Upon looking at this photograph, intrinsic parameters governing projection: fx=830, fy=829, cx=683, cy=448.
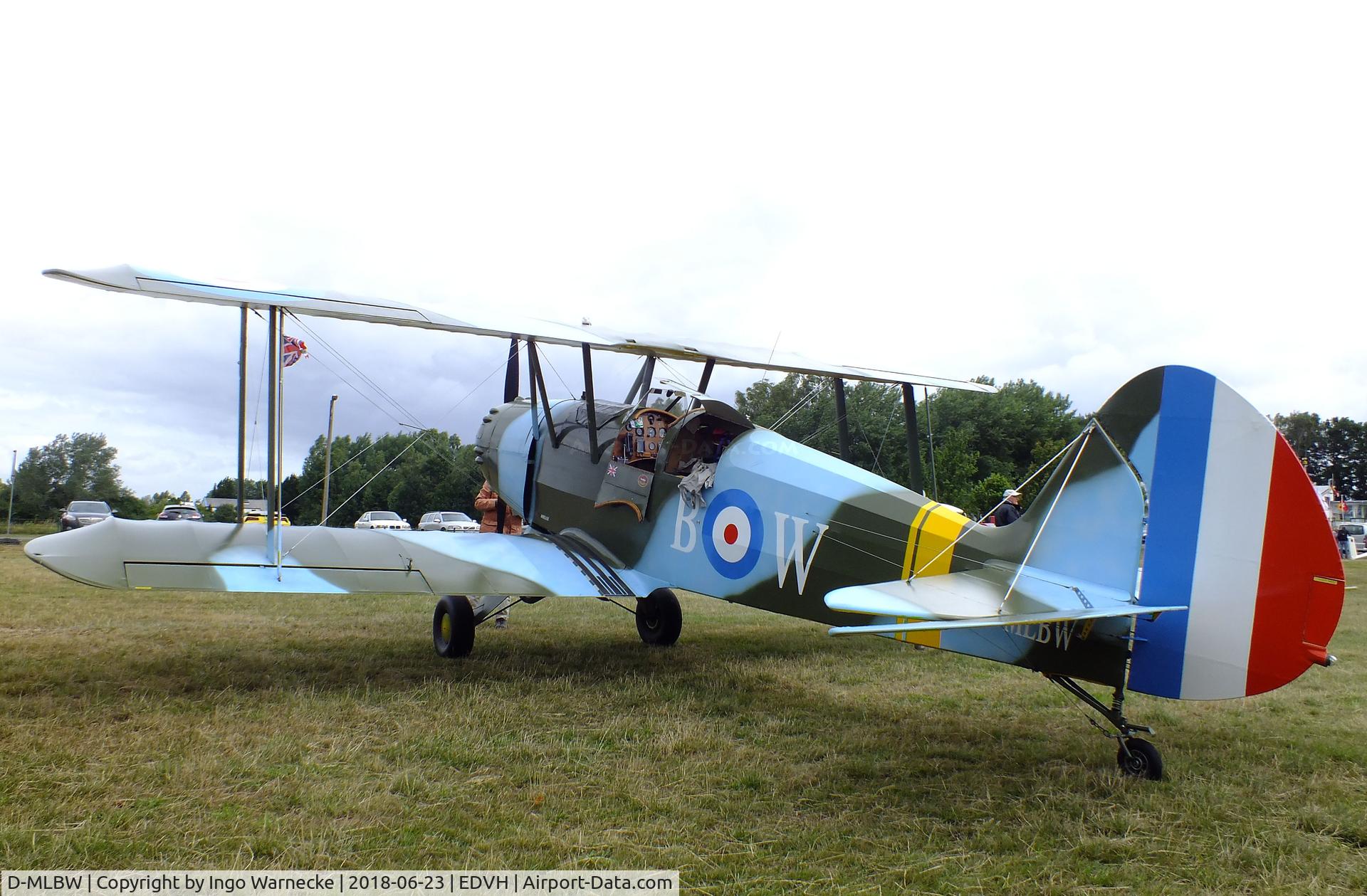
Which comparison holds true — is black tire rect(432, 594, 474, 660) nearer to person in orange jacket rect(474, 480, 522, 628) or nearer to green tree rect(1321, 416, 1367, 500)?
person in orange jacket rect(474, 480, 522, 628)

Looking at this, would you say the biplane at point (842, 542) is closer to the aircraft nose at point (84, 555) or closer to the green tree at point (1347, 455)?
the aircraft nose at point (84, 555)

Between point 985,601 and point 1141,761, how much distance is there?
126 cm

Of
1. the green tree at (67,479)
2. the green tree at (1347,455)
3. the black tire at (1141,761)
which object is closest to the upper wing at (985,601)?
the black tire at (1141,761)

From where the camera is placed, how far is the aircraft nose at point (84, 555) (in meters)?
5.52

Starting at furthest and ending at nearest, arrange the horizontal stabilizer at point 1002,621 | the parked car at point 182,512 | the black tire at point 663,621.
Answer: the parked car at point 182,512
the black tire at point 663,621
the horizontal stabilizer at point 1002,621

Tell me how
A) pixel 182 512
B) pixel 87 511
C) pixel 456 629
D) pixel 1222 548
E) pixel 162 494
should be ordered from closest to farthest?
pixel 1222 548 → pixel 456 629 → pixel 87 511 → pixel 182 512 → pixel 162 494

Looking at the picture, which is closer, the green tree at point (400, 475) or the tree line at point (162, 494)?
the green tree at point (400, 475)

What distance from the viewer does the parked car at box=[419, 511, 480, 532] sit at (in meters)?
24.0

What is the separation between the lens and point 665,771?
14.0 ft

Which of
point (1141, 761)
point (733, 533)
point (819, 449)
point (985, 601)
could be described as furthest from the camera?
point (819, 449)

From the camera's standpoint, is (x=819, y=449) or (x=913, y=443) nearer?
(x=913, y=443)

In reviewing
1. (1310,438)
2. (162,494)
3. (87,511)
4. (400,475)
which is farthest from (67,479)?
(1310,438)

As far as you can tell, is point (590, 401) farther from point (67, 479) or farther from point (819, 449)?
point (67, 479)

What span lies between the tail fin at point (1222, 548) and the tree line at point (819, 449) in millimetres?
2470
